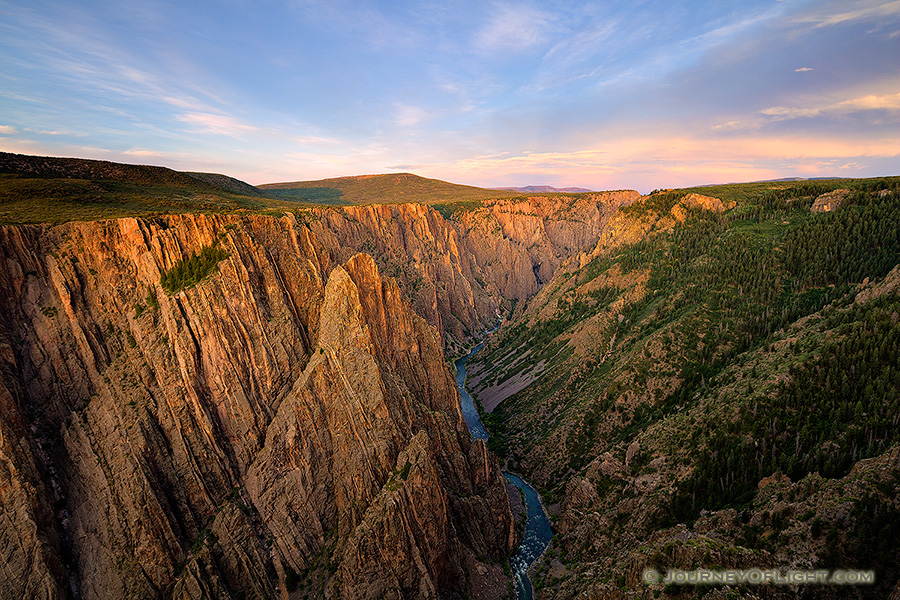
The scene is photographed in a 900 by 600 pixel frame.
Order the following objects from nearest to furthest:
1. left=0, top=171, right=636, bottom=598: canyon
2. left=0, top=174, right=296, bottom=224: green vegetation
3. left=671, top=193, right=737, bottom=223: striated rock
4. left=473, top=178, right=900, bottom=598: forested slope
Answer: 1. left=473, top=178, right=900, bottom=598: forested slope
2. left=0, top=171, right=636, bottom=598: canyon
3. left=0, top=174, right=296, bottom=224: green vegetation
4. left=671, top=193, right=737, bottom=223: striated rock

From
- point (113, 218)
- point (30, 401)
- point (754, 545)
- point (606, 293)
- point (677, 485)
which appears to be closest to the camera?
point (754, 545)

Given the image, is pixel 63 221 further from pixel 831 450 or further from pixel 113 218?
pixel 831 450

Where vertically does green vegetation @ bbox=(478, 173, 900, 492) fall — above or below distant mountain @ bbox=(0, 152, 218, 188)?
below

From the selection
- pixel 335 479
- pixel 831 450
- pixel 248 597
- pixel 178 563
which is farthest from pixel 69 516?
pixel 831 450

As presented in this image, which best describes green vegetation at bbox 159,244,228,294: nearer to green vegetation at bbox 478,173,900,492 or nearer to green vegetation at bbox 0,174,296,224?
green vegetation at bbox 0,174,296,224

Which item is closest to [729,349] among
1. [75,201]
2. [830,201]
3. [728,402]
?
[728,402]

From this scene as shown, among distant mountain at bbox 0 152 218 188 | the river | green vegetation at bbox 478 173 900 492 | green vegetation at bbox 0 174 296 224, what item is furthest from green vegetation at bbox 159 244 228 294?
green vegetation at bbox 478 173 900 492

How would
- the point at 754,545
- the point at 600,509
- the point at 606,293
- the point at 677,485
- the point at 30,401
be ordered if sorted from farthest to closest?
1. the point at 606,293
2. the point at 600,509
3. the point at 677,485
4. the point at 30,401
5. the point at 754,545
